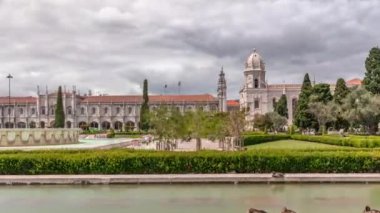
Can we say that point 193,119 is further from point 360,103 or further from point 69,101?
point 69,101

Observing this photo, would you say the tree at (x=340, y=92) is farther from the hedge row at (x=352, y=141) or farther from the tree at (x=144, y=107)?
the tree at (x=144, y=107)

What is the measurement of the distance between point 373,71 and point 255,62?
50.0 meters

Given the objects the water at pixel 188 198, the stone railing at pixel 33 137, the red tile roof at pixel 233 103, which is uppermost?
the red tile roof at pixel 233 103

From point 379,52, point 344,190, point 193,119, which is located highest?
point 379,52

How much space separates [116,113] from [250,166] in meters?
90.5

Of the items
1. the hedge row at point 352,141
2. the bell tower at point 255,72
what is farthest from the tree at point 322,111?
the bell tower at point 255,72

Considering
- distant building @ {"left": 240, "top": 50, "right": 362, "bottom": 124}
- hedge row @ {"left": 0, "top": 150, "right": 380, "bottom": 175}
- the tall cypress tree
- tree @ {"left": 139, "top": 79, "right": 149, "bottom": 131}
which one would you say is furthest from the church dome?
hedge row @ {"left": 0, "top": 150, "right": 380, "bottom": 175}

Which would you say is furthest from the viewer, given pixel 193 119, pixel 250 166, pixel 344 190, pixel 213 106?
pixel 213 106

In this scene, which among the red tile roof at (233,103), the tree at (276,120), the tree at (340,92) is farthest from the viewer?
the red tile roof at (233,103)

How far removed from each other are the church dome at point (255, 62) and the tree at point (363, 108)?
163ft

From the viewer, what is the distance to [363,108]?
1804 inches

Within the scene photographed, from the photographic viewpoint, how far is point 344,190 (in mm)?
13648

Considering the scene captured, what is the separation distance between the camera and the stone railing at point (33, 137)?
3350 centimetres

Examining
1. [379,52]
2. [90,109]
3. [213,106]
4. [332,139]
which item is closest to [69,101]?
[90,109]
